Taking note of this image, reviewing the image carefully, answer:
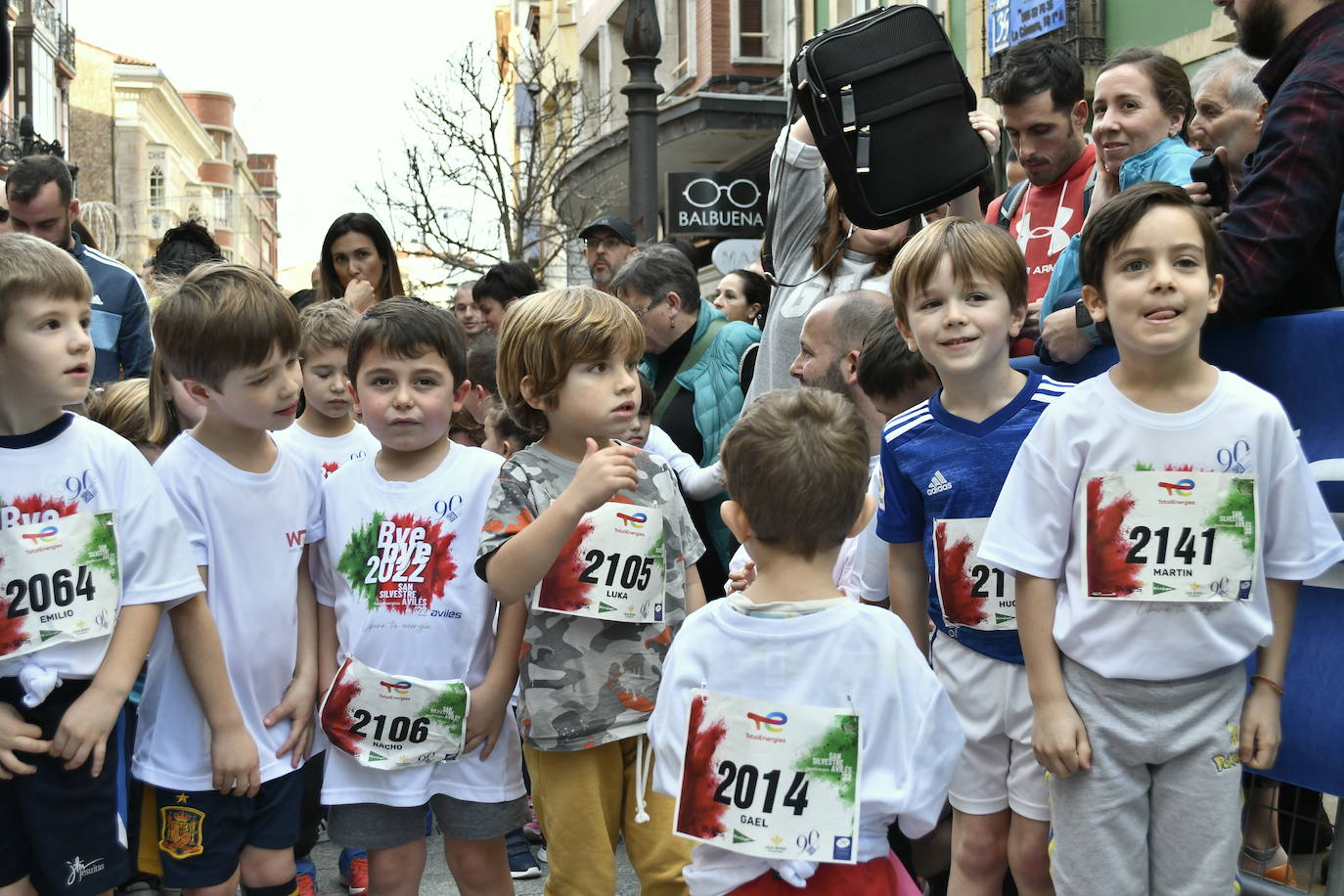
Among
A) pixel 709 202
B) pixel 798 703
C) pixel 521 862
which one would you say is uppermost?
pixel 709 202

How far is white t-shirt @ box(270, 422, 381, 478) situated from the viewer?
161 inches

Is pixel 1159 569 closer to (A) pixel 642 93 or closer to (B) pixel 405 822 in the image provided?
(B) pixel 405 822

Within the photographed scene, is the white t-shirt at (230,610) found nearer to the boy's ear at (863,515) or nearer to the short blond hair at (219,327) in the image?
the short blond hair at (219,327)

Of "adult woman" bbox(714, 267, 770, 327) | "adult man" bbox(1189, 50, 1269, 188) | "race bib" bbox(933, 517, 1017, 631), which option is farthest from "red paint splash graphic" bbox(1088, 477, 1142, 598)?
"adult woman" bbox(714, 267, 770, 327)

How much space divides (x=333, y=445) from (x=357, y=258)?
1.76m

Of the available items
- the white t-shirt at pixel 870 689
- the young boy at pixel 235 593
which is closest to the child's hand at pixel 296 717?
the young boy at pixel 235 593

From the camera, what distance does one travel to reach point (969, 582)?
288 cm

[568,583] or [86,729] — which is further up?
[568,583]

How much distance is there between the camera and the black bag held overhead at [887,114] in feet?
13.1

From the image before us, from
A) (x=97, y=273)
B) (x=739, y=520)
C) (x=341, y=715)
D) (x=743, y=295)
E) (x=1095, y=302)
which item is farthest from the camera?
(x=743, y=295)

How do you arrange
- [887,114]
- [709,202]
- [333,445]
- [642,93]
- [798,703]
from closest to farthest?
[798,703] → [887,114] → [333,445] → [642,93] → [709,202]

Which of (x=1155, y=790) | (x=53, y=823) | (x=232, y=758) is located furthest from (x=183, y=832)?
(x=1155, y=790)

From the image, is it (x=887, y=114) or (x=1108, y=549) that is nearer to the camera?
(x=1108, y=549)

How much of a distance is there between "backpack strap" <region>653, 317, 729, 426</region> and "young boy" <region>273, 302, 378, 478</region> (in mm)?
1383
